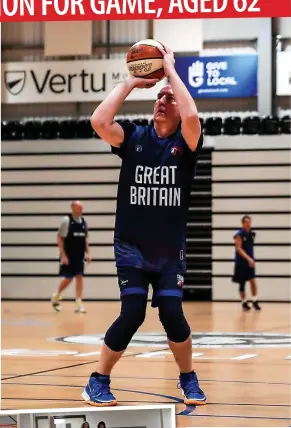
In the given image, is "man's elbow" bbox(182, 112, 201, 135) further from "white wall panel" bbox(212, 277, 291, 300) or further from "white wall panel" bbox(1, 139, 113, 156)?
"white wall panel" bbox(1, 139, 113, 156)

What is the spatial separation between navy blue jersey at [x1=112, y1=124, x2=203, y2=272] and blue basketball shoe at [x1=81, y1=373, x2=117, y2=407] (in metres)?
0.76

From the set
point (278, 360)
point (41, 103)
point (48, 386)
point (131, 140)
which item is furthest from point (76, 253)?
point (131, 140)

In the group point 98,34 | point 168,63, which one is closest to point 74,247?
point 98,34

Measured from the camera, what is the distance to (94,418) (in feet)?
12.9

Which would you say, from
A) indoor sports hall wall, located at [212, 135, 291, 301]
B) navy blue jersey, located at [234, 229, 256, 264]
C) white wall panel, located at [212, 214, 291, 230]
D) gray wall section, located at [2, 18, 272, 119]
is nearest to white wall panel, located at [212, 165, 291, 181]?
indoor sports hall wall, located at [212, 135, 291, 301]

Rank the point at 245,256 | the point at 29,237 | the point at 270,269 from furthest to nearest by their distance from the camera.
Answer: the point at 29,237
the point at 270,269
the point at 245,256

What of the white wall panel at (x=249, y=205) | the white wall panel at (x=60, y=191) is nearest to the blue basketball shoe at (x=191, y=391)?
the white wall panel at (x=249, y=205)

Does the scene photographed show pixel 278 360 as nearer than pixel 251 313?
Yes

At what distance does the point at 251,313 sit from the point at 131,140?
38.0 ft

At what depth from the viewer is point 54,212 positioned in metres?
22.6

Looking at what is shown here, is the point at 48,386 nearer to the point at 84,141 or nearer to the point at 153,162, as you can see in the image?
the point at 153,162

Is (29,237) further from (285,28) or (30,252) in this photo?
(285,28)

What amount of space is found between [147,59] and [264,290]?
16.2 meters

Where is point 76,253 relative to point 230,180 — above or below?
below
